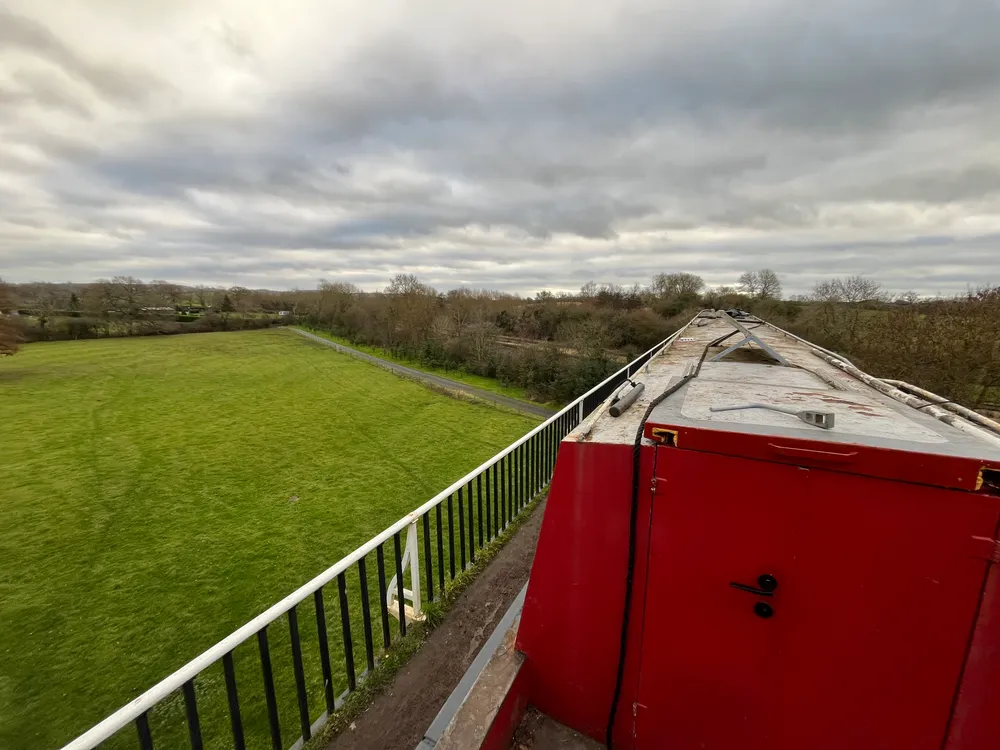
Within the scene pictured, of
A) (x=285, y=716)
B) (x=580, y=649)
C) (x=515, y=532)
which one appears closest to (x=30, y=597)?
(x=285, y=716)

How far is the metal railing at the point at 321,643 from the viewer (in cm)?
192

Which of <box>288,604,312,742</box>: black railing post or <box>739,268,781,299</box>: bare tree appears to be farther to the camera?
<box>739,268,781,299</box>: bare tree

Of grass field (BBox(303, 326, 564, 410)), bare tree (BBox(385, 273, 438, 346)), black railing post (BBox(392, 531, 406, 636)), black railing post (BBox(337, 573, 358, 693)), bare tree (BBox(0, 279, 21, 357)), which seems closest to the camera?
black railing post (BBox(337, 573, 358, 693))

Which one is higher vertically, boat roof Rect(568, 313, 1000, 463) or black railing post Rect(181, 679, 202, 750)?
boat roof Rect(568, 313, 1000, 463)

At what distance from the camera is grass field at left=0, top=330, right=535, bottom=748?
5473 millimetres

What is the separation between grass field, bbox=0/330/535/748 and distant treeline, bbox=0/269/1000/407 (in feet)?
42.8

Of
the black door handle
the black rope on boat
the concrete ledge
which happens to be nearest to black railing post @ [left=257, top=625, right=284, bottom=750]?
the concrete ledge

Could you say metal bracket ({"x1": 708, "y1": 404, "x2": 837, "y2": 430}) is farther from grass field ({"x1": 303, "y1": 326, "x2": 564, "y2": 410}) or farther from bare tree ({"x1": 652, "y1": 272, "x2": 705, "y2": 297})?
bare tree ({"x1": 652, "y1": 272, "x2": 705, "y2": 297})

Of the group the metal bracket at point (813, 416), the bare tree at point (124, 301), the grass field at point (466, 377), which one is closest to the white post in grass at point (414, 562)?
the metal bracket at point (813, 416)

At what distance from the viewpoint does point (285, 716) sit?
15.5ft

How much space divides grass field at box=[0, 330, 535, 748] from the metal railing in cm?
6

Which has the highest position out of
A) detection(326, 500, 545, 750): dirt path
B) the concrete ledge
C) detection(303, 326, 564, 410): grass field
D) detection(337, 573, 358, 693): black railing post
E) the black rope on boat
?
the black rope on boat

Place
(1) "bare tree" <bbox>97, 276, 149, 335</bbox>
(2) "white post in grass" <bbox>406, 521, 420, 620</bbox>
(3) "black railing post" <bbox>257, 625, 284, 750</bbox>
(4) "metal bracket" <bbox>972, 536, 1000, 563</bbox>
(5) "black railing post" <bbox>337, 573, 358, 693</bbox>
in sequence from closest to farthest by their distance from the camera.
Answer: (4) "metal bracket" <bbox>972, 536, 1000, 563</bbox> → (3) "black railing post" <bbox>257, 625, 284, 750</bbox> → (5) "black railing post" <bbox>337, 573, 358, 693</bbox> → (2) "white post in grass" <bbox>406, 521, 420, 620</bbox> → (1) "bare tree" <bbox>97, 276, 149, 335</bbox>

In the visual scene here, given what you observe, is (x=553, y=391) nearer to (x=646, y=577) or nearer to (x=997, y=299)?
(x=997, y=299)
